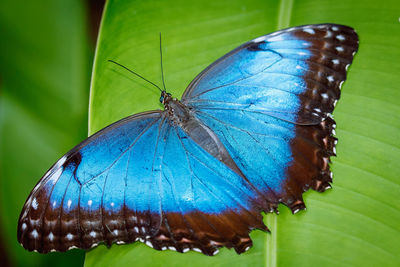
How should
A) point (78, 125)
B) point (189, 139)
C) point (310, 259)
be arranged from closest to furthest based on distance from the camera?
point (310, 259) → point (189, 139) → point (78, 125)

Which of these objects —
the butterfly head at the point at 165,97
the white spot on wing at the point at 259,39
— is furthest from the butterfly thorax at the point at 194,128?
the white spot on wing at the point at 259,39

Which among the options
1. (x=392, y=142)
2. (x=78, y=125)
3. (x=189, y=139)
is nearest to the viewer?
(x=392, y=142)

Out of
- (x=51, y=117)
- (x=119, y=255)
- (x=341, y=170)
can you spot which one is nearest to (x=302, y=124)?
(x=341, y=170)

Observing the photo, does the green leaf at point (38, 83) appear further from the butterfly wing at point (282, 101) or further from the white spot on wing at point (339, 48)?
the white spot on wing at point (339, 48)

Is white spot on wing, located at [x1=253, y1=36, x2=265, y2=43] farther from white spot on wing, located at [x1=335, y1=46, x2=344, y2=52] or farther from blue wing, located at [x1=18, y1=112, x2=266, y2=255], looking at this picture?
blue wing, located at [x1=18, y1=112, x2=266, y2=255]

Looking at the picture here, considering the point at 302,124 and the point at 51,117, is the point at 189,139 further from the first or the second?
the point at 51,117

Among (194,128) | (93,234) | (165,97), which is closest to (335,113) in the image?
(194,128)

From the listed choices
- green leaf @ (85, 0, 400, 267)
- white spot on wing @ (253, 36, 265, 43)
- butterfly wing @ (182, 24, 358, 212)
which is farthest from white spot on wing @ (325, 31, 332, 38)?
white spot on wing @ (253, 36, 265, 43)
